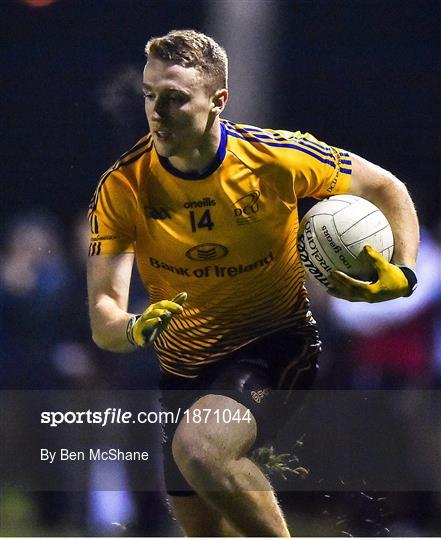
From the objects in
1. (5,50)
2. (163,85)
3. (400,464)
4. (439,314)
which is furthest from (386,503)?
(5,50)

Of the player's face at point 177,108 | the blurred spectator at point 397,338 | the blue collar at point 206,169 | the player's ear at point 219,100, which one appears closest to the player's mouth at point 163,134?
the player's face at point 177,108

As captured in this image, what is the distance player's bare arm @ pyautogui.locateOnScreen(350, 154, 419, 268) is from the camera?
5758 mm

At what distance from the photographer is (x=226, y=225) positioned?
227 inches

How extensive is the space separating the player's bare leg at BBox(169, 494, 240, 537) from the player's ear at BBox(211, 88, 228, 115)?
72.7 inches

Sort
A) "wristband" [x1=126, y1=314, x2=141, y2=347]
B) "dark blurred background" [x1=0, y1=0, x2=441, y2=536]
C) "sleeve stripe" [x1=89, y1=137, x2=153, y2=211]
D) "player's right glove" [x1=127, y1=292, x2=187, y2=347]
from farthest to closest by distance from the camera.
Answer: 1. "dark blurred background" [x1=0, y1=0, x2=441, y2=536]
2. "sleeve stripe" [x1=89, y1=137, x2=153, y2=211]
3. "wristband" [x1=126, y1=314, x2=141, y2=347]
4. "player's right glove" [x1=127, y1=292, x2=187, y2=347]

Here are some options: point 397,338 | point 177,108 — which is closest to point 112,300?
point 177,108

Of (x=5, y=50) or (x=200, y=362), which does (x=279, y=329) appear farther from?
(x=5, y=50)

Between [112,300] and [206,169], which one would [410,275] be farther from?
[112,300]

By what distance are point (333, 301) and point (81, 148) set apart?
4.93ft

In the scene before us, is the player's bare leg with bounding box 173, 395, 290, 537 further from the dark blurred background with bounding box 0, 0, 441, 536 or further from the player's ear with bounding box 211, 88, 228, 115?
the player's ear with bounding box 211, 88, 228, 115

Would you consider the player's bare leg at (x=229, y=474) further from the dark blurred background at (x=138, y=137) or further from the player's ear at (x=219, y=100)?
the player's ear at (x=219, y=100)

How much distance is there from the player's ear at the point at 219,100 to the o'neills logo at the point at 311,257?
0.70 metres

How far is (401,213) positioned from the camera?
19.1ft

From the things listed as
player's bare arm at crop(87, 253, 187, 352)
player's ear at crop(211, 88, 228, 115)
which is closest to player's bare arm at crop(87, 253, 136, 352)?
player's bare arm at crop(87, 253, 187, 352)
